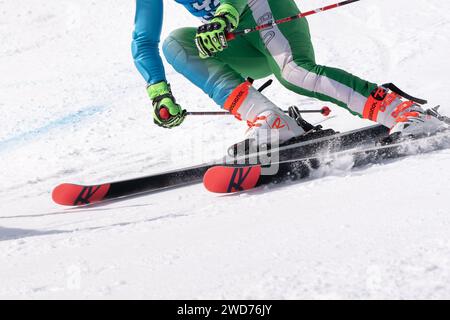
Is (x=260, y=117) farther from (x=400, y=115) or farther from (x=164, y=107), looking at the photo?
(x=400, y=115)

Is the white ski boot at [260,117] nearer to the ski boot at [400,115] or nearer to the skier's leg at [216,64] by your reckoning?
the skier's leg at [216,64]

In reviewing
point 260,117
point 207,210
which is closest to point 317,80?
point 260,117

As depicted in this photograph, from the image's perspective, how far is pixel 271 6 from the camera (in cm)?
396

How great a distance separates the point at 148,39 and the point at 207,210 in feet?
4.72

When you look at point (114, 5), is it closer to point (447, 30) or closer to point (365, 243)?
point (447, 30)

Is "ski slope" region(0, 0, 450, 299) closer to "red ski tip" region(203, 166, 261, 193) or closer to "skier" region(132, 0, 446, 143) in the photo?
"red ski tip" region(203, 166, 261, 193)

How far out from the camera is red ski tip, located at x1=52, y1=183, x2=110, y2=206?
371 cm

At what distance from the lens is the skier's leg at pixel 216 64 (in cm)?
383

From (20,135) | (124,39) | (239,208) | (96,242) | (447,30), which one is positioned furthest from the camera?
(124,39)

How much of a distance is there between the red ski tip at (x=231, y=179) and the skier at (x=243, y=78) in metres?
0.44

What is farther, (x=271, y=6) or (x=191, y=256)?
(x=271, y=6)

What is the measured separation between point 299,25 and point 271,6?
0.22m

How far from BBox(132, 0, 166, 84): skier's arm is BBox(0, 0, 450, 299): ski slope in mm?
783

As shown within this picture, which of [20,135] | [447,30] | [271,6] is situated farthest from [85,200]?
[447,30]
